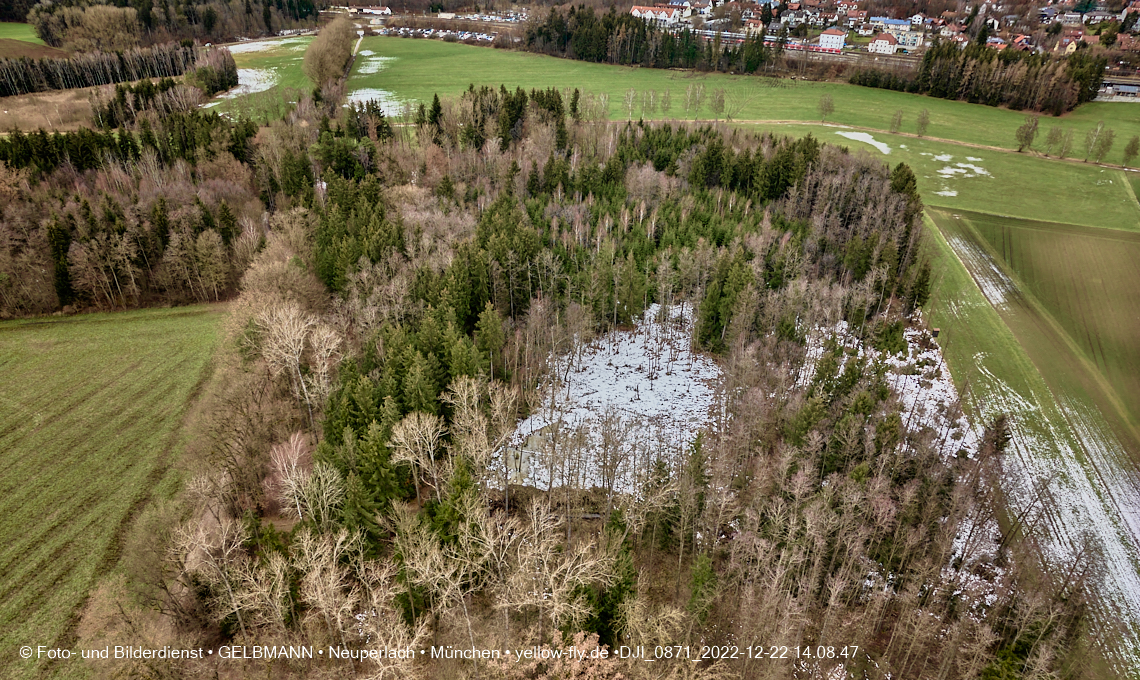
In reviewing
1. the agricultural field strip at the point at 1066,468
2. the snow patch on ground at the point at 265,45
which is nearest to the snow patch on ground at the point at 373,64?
the snow patch on ground at the point at 265,45

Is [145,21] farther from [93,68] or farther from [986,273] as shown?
[986,273]

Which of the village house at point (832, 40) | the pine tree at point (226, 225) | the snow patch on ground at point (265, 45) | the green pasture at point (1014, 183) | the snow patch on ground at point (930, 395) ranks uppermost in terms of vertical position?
the village house at point (832, 40)

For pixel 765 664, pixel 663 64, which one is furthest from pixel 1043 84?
pixel 765 664

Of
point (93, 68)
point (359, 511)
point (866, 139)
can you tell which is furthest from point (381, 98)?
point (359, 511)

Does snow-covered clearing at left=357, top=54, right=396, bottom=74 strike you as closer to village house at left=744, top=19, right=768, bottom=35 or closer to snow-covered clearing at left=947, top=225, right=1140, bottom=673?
village house at left=744, top=19, right=768, bottom=35

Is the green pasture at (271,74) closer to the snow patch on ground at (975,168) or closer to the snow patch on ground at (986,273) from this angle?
the snow patch on ground at (986,273)

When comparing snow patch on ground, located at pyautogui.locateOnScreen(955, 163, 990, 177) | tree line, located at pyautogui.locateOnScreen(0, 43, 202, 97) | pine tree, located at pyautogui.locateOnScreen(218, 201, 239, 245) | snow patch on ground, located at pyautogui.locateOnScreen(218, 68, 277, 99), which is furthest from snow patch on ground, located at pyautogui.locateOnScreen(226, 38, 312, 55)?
snow patch on ground, located at pyautogui.locateOnScreen(955, 163, 990, 177)
